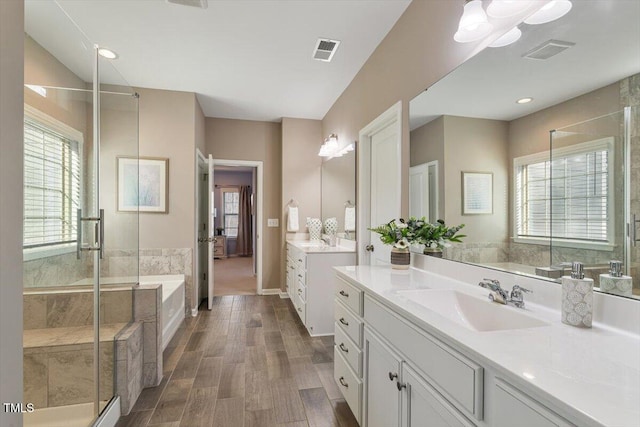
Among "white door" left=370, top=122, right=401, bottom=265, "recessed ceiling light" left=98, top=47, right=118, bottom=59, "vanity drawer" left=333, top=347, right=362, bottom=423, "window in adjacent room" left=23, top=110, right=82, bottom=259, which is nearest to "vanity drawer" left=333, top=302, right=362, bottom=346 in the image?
"vanity drawer" left=333, top=347, right=362, bottom=423

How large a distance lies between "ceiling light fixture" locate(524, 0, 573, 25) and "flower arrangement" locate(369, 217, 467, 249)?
0.98 meters

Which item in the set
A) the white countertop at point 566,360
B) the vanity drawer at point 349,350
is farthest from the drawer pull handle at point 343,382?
the white countertop at point 566,360

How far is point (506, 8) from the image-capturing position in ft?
4.32

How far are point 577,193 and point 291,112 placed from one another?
396 cm

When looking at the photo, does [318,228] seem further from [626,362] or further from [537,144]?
[626,362]

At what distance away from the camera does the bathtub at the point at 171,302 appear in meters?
2.95

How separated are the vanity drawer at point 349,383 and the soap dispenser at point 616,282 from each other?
3.89 feet

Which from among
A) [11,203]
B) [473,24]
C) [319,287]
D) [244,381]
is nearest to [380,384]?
[244,381]

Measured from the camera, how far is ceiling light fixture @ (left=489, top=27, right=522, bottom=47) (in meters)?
1.34

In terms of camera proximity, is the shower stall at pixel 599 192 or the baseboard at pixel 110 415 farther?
the baseboard at pixel 110 415

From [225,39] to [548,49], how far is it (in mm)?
2430

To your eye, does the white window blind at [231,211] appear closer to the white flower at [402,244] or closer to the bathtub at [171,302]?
the bathtub at [171,302]

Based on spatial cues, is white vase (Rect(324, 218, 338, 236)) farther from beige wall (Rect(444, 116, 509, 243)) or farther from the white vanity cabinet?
beige wall (Rect(444, 116, 509, 243))

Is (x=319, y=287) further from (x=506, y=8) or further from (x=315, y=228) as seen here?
(x=506, y=8)
